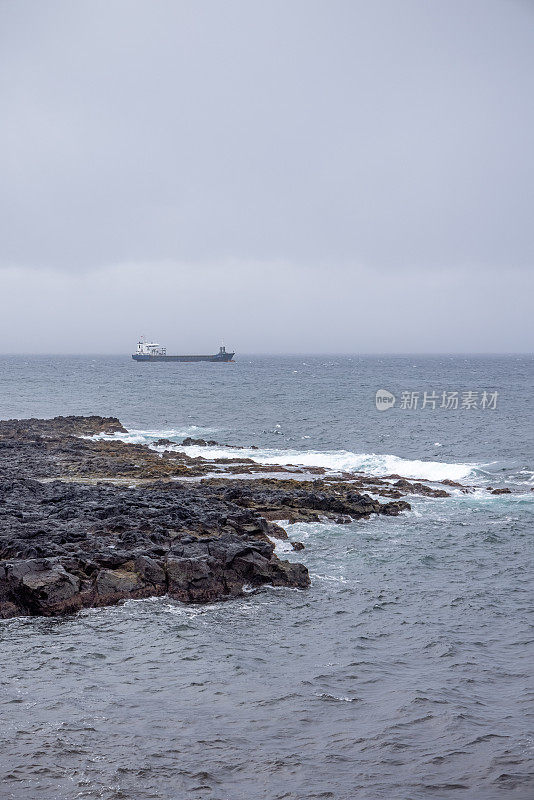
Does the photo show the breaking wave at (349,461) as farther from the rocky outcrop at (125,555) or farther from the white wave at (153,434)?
the rocky outcrop at (125,555)

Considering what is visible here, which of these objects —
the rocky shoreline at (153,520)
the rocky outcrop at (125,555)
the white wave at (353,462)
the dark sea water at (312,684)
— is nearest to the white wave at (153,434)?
the white wave at (353,462)

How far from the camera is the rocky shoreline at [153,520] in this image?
19297 millimetres

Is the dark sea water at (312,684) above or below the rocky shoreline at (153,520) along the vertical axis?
below

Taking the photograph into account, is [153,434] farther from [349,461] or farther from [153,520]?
[153,520]

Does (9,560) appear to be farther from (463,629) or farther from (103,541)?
(463,629)

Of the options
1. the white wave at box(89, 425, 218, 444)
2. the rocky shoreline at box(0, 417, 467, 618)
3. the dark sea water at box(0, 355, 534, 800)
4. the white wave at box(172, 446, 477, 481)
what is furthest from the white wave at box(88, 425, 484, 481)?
the dark sea water at box(0, 355, 534, 800)

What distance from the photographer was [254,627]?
18.0 metres

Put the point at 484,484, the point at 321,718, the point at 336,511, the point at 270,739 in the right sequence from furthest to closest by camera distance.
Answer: the point at 484,484 < the point at 336,511 < the point at 321,718 < the point at 270,739

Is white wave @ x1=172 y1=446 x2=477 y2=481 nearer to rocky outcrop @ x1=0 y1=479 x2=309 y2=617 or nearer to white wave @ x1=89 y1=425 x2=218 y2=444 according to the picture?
white wave @ x1=89 y1=425 x2=218 y2=444

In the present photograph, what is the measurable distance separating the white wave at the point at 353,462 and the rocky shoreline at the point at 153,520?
313 centimetres

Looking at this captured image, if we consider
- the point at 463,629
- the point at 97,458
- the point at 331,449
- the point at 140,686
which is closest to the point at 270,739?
the point at 140,686

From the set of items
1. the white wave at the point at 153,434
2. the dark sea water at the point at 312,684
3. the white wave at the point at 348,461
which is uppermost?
the white wave at the point at 348,461

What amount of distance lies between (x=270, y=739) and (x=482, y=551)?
1637 cm

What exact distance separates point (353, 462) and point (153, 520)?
24.6 metres
